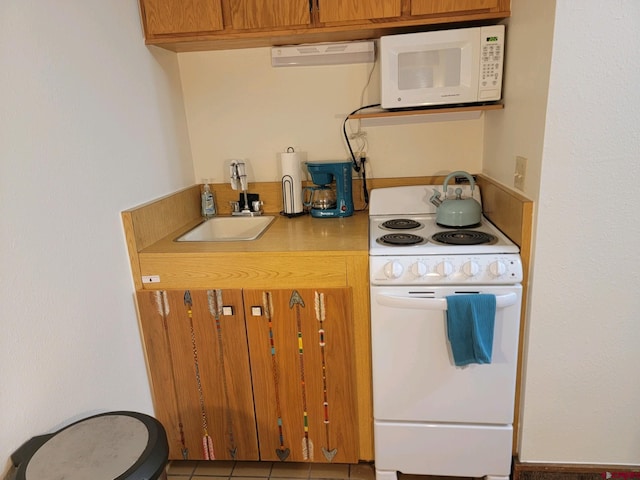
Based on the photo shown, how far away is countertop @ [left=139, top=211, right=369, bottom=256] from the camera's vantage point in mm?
1588

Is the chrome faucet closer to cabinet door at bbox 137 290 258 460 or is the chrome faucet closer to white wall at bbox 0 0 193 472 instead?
white wall at bbox 0 0 193 472

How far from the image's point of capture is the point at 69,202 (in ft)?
4.28

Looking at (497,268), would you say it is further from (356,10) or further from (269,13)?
(269,13)

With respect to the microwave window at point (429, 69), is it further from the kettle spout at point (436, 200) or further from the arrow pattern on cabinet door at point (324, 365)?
the arrow pattern on cabinet door at point (324, 365)

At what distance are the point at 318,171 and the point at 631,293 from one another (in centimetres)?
131

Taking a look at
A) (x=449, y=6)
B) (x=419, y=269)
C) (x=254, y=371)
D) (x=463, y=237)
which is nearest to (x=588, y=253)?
(x=463, y=237)

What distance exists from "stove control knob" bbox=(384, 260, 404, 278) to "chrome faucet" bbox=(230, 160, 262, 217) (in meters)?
0.95

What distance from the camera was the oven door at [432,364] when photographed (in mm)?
1466

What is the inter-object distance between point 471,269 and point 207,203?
1373 mm

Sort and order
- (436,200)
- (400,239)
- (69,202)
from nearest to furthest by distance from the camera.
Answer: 1. (69,202)
2. (400,239)
3. (436,200)

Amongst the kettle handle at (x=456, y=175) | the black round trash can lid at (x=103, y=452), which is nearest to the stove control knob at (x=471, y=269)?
the kettle handle at (x=456, y=175)

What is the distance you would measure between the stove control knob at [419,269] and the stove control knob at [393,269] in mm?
41

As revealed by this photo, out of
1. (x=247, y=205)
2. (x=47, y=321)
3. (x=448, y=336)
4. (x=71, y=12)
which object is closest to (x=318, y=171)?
(x=247, y=205)

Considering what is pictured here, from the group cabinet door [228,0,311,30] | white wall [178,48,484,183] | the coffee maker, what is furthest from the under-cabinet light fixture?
the coffee maker
